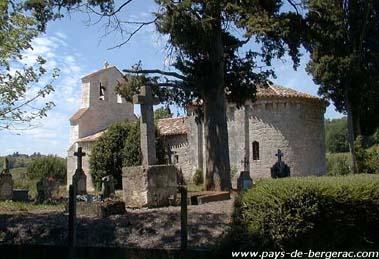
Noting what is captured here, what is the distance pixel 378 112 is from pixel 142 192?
2211 cm

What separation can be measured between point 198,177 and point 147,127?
1767 cm

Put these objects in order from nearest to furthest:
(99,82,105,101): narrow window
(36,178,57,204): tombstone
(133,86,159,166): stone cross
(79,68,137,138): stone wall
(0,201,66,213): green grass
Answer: (133,86,159,166): stone cross
(0,201,66,213): green grass
(36,178,57,204): tombstone
(79,68,137,138): stone wall
(99,82,105,101): narrow window

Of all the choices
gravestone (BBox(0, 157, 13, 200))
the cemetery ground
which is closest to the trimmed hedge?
the cemetery ground

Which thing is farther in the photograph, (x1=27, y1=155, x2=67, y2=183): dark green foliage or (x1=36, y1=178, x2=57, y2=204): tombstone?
(x1=27, y1=155, x2=67, y2=183): dark green foliage

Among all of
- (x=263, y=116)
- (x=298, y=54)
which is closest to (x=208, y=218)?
(x=298, y=54)

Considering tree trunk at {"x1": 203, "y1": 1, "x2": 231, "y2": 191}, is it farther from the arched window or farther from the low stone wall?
the arched window

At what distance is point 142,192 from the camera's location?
11.9 meters

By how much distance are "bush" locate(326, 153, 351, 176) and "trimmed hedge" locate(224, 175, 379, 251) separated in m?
20.3

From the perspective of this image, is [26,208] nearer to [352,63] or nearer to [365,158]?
[365,158]

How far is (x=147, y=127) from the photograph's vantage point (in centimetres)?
1317

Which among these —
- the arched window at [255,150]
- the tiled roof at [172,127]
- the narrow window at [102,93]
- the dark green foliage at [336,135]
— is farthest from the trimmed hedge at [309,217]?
the dark green foliage at [336,135]

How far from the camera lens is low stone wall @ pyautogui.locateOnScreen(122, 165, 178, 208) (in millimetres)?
11930

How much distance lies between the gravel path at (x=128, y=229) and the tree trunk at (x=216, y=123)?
5.54 metres

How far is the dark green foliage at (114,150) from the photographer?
29.3 metres
